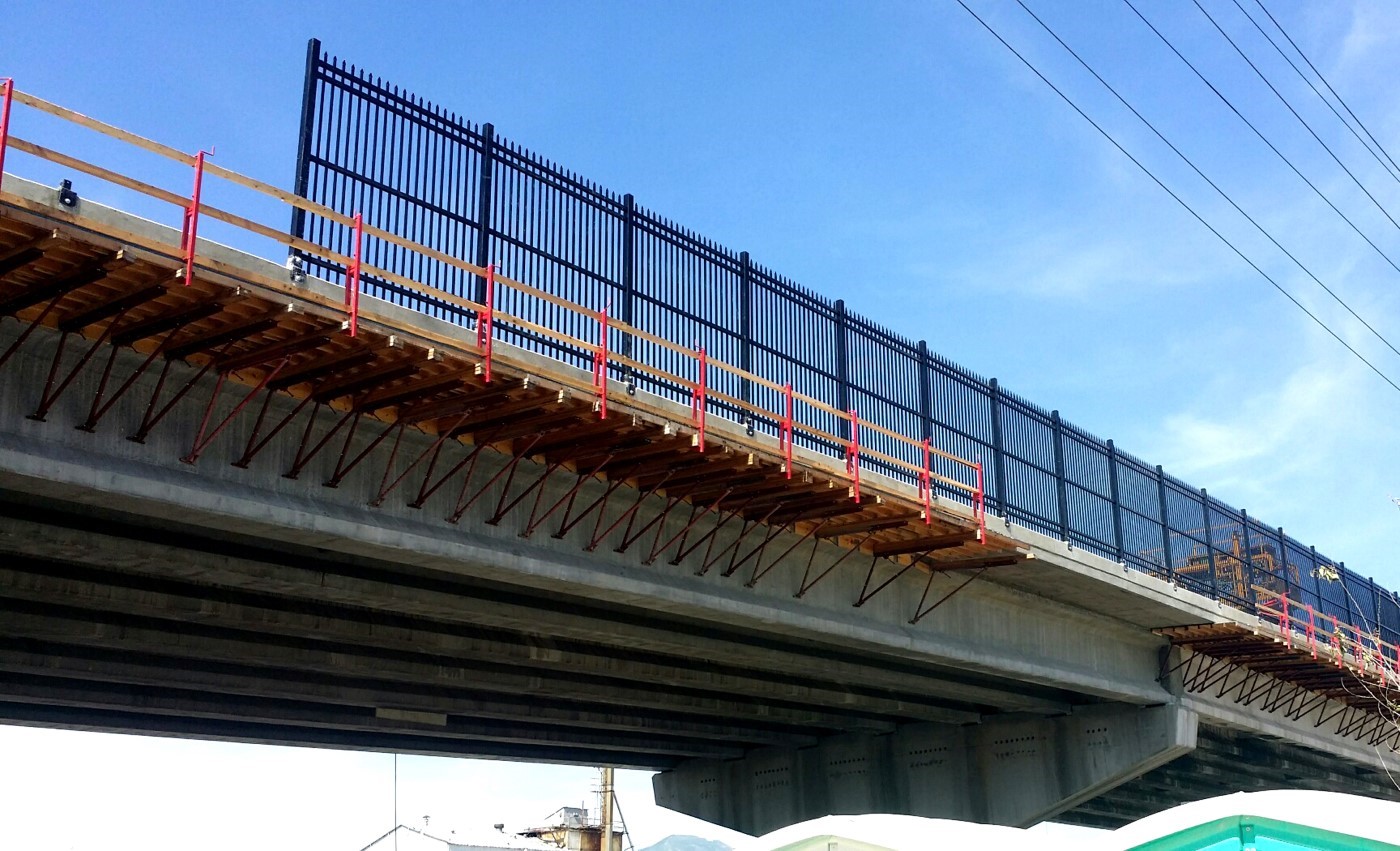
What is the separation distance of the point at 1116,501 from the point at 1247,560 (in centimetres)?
779

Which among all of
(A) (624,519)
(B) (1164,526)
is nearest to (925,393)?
(A) (624,519)

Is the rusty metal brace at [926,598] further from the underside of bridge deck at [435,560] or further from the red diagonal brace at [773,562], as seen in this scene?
the red diagonal brace at [773,562]

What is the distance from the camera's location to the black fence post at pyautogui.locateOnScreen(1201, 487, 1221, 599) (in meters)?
32.9

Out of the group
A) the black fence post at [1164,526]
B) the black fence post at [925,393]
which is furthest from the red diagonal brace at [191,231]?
the black fence post at [1164,526]

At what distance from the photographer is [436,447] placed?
14539mm

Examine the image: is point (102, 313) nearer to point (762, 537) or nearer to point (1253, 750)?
point (762, 537)

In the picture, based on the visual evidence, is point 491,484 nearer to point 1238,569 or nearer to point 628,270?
point 628,270

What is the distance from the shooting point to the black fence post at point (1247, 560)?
115ft

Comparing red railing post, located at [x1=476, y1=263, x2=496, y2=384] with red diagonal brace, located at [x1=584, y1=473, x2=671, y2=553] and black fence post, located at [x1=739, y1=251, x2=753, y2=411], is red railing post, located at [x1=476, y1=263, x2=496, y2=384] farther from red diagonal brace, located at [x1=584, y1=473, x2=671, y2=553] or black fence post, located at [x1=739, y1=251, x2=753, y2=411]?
black fence post, located at [x1=739, y1=251, x2=753, y2=411]

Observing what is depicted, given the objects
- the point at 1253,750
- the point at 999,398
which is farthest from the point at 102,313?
the point at 1253,750

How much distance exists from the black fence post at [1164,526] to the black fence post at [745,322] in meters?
15.1

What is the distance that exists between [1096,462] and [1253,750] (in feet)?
42.8

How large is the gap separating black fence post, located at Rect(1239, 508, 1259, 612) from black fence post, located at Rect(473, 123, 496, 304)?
24.4m

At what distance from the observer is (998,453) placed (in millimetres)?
26359
